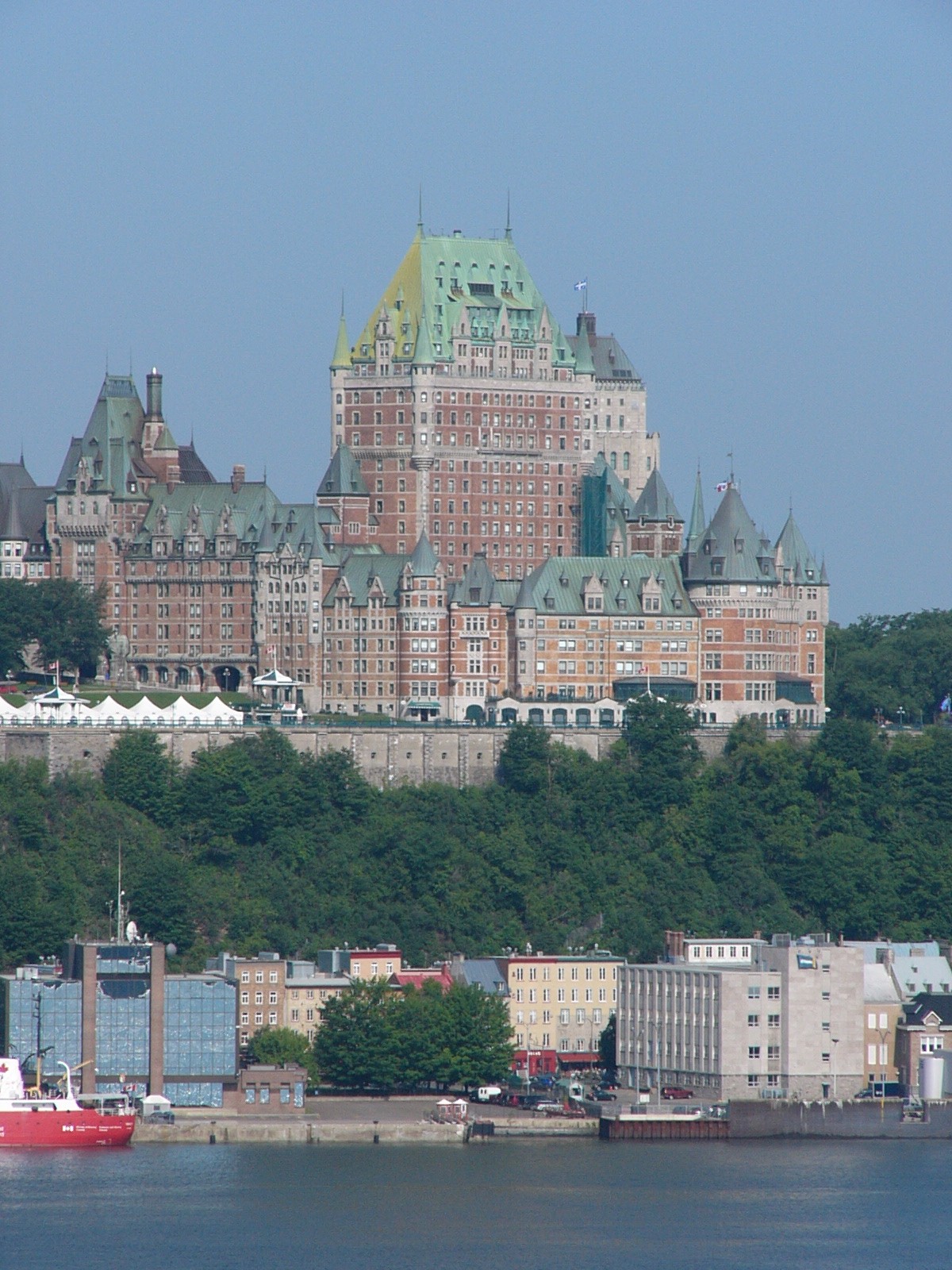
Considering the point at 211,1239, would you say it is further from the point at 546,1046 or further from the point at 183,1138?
the point at 546,1046

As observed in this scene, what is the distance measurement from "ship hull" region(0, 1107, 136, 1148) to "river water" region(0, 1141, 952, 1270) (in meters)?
0.90

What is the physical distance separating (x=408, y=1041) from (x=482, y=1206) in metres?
23.0

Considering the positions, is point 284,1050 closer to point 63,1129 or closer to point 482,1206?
point 63,1129

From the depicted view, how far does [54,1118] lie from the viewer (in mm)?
176500

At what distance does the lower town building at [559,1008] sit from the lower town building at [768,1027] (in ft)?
27.5

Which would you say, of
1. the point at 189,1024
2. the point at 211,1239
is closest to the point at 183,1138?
the point at 189,1024

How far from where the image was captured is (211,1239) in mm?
155750

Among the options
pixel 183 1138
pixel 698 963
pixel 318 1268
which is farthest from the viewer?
pixel 698 963

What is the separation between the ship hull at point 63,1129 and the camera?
175 metres

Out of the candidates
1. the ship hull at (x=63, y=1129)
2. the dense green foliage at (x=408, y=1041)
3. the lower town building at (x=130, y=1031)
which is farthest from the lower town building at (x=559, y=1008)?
the ship hull at (x=63, y=1129)

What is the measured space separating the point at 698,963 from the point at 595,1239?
36.8m

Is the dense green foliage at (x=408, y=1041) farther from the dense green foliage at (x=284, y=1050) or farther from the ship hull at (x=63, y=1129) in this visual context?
the ship hull at (x=63, y=1129)

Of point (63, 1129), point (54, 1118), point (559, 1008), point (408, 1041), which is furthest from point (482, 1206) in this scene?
point (559, 1008)

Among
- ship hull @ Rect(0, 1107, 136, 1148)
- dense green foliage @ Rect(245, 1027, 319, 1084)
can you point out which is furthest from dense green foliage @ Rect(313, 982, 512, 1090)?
ship hull @ Rect(0, 1107, 136, 1148)
